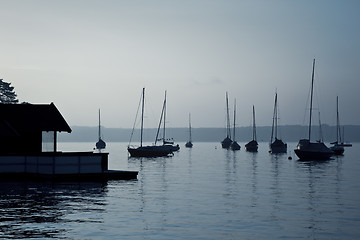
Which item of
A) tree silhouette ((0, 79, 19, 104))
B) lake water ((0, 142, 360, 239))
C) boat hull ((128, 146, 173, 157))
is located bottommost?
lake water ((0, 142, 360, 239))

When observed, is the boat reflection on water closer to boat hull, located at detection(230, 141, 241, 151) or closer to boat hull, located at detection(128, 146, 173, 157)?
boat hull, located at detection(128, 146, 173, 157)

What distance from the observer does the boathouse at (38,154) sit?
46594 mm

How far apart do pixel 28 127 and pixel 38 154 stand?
3192 mm

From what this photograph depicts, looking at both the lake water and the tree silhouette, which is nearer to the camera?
the lake water

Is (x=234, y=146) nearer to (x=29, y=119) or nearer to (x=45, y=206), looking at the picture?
(x=29, y=119)

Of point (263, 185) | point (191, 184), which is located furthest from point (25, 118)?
point (263, 185)

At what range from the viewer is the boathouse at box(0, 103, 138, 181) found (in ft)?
153

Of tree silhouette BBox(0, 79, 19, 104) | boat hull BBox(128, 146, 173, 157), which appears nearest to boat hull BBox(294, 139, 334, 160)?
boat hull BBox(128, 146, 173, 157)

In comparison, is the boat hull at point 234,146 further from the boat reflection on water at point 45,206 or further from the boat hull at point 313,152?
the boat reflection on water at point 45,206

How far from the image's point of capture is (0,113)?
51000 millimetres

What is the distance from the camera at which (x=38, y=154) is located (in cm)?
4678

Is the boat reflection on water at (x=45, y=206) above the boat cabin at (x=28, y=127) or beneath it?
beneath

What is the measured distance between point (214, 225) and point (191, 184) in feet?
87.4

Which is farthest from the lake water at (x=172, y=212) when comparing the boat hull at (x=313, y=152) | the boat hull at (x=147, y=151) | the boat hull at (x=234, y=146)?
the boat hull at (x=234, y=146)
